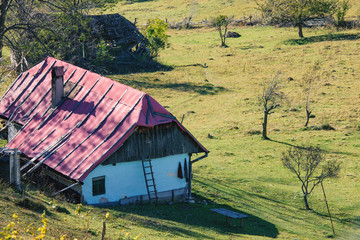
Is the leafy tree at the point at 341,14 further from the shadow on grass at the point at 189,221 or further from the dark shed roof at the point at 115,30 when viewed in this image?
the shadow on grass at the point at 189,221

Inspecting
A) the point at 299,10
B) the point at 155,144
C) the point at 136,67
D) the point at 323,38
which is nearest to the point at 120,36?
the point at 136,67

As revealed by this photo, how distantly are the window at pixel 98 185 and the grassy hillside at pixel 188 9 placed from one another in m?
67.9

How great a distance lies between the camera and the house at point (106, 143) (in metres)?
24.5

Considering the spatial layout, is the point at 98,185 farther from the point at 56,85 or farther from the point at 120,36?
the point at 120,36

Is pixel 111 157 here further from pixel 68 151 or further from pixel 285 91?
pixel 285 91

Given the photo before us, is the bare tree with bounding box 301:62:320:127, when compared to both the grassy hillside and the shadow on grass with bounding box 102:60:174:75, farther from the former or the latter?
the grassy hillside

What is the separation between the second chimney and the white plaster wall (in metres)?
6.56

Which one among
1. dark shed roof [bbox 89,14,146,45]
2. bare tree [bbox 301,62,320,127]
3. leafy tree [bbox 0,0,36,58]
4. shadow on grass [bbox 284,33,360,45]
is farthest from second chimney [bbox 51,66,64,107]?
shadow on grass [bbox 284,33,360,45]

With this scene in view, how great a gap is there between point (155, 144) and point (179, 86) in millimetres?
29954

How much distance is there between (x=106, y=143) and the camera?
80.7 ft

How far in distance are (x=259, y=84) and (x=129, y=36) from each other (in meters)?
20.2

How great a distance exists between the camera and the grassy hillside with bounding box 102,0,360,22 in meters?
93.4

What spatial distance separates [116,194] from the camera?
2511cm

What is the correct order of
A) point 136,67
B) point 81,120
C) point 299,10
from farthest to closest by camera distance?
point 299,10 < point 136,67 < point 81,120
